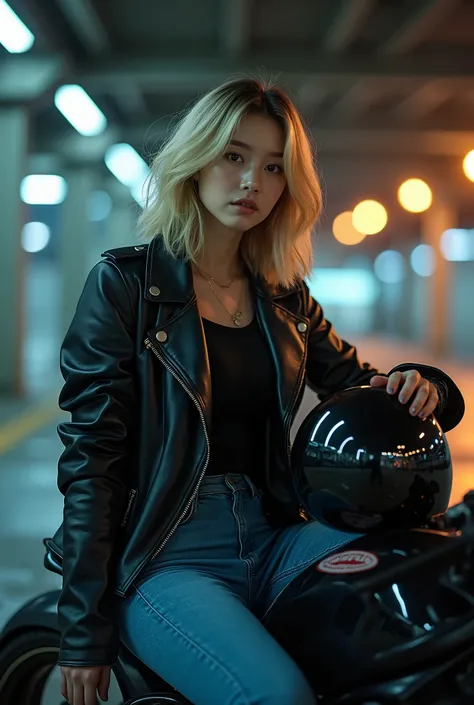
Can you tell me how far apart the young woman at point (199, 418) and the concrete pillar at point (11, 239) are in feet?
30.6

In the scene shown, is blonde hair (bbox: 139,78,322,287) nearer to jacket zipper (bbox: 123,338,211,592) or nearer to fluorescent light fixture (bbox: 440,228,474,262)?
jacket zipper (bbox: 123,338,211,592)

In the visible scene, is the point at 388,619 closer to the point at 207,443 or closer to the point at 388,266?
the point at 207,443

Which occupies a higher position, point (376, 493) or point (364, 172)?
point (364, 172)

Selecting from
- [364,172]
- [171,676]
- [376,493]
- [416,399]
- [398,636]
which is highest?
[364,172]

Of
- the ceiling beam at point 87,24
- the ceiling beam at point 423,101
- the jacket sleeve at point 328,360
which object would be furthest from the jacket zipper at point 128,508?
the ceiling beam at point 423,101

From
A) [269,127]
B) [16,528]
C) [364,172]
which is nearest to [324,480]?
[269,127]

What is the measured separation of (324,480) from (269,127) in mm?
805

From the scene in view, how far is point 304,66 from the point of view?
34.3 feet

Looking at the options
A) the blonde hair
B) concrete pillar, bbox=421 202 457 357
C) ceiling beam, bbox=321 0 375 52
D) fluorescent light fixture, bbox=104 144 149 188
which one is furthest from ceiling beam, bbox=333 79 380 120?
the blonde hair

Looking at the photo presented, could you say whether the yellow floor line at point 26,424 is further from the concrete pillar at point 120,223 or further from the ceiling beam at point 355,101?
the concrete pillar at point 120,223

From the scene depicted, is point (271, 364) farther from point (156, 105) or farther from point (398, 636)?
point (156, 105)

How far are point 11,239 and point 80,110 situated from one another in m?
3.21

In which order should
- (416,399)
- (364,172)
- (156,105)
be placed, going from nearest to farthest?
(416,399), (156,105), (364,172)

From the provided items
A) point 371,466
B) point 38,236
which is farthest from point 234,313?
point 38,236
